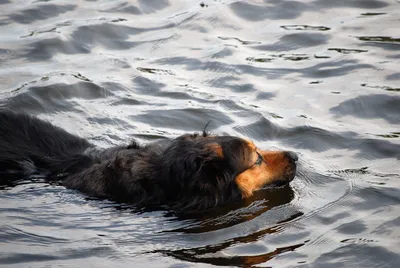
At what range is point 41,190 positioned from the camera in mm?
8523

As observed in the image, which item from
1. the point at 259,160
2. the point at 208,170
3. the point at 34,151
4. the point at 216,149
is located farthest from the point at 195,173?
the point at 34,151

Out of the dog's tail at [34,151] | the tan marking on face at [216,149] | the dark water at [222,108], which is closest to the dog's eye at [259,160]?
the dark water at [222,108]

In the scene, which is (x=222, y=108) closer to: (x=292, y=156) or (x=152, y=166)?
(x=292, y=156)

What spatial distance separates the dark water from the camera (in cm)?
755

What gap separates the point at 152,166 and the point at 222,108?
9.22 feet

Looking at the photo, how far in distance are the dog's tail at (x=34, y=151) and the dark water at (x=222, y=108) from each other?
210 millimetres

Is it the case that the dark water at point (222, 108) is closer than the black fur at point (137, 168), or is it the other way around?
the dark water at point (222, 108)

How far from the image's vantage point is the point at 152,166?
27.6ft

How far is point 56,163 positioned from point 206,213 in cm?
182

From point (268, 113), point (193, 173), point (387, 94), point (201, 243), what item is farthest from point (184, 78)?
point (201, 243)

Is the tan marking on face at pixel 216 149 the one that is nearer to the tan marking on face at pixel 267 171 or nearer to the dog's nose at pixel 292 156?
the tan marking on face at pixel 267 171

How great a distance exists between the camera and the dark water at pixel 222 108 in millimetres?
7555

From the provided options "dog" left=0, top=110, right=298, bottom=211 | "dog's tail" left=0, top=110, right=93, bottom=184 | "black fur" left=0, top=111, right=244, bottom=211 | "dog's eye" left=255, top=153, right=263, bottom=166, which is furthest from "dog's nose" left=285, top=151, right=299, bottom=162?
"dog's tail" left=0, top=110, right=93, bottom=184

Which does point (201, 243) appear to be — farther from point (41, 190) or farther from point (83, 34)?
point (83, 34)
